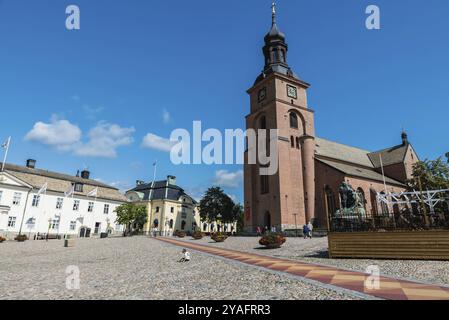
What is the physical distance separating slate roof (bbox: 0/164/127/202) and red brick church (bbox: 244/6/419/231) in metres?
29.0

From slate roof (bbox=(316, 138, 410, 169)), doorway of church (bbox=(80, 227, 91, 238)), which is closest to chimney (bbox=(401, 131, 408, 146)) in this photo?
slate roof (bbox=(316, 138, 410, 169))

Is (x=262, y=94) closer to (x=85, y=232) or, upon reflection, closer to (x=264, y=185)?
(x=264, y=185)

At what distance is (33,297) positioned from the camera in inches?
262

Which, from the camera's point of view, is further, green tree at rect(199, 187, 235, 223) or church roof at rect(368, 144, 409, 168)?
green tree at rect(199, 187, 235, 223)

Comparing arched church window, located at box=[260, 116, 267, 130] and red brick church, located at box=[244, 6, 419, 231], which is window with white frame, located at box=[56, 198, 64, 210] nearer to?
red brick church, located at box=[244, 6, 419, 231]

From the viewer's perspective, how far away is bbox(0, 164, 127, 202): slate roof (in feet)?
140

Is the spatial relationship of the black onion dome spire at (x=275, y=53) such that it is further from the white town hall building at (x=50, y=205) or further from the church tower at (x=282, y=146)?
the white town hall building at (x=50, y=205)

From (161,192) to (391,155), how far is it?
1977 inches

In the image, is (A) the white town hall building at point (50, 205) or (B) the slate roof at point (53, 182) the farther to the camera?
(B) the slate roof at point (53, 182)

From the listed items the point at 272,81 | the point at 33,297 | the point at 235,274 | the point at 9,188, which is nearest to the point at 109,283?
the point at 33,297

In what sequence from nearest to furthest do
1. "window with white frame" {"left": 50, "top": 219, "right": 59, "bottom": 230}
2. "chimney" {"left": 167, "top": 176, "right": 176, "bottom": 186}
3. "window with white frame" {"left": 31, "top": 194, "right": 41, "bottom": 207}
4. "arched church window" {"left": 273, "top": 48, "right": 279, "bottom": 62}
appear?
"window with white frame" {"left": 31, "top": 194, "right": 41, "bottom": 207}, "arched church window" {"left": 273, "top": 48, "right": 279, "bottom": 62}, "window with white frame" {"left": 50, "top": 219, "right": 59, "bottom": 230}, "chimney" {"left": 167, "top": 176, "right": 176, "bottom": 186}

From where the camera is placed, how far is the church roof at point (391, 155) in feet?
162

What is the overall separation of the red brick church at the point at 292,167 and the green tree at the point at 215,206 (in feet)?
63.5

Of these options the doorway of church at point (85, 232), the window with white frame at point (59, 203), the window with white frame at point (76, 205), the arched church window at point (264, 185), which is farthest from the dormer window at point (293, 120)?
the window with white frame at point (59, 203)
